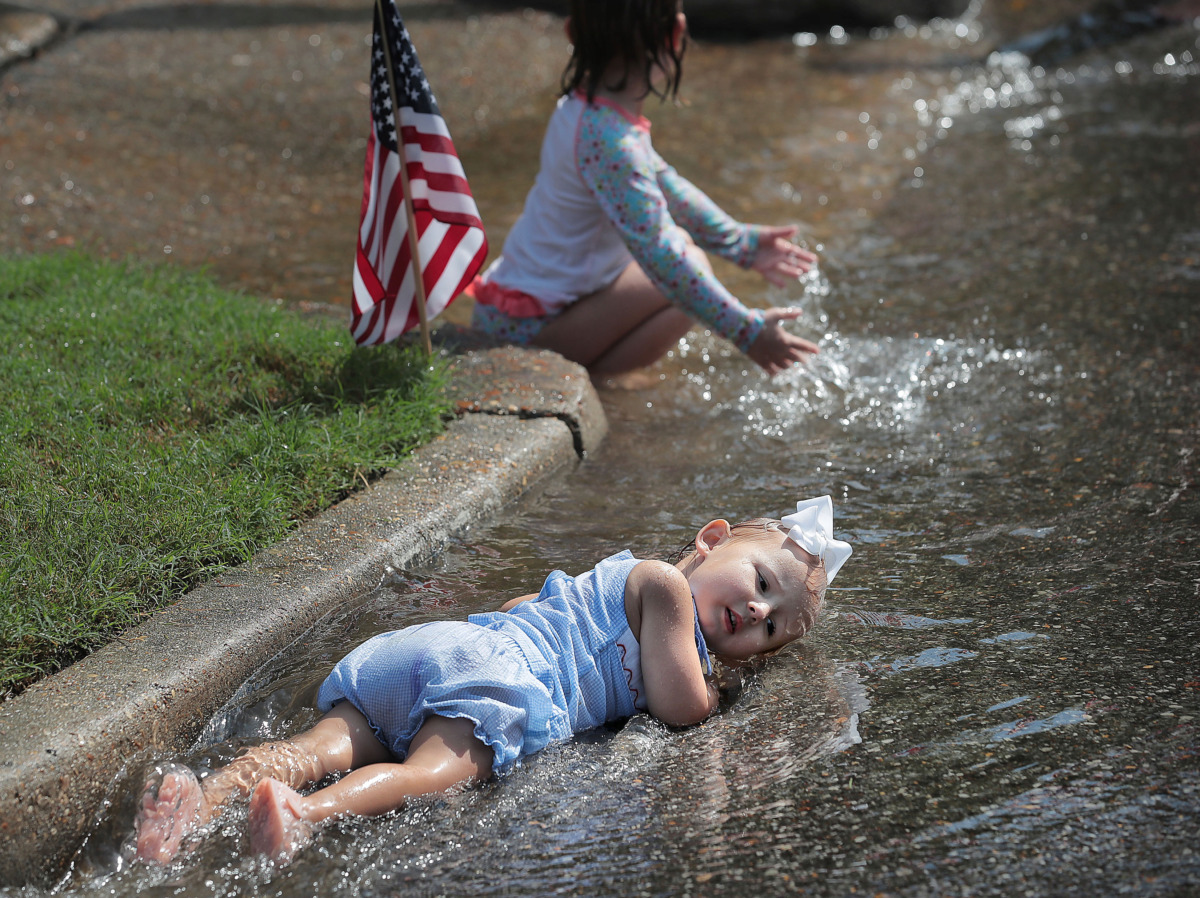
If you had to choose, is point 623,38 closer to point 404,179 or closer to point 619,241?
point 619,241

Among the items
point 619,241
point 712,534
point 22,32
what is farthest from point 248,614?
point 22,32

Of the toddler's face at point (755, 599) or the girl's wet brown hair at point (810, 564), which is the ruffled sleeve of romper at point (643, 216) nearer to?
the girl's wet brown hair at point (810, 564)

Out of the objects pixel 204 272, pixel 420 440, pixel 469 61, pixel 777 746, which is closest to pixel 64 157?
pixel 204 272

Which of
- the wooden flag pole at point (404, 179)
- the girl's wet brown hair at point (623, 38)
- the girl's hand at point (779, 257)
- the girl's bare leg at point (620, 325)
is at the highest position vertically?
the girl's wet brown hair at point (623, 38)

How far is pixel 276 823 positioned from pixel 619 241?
111 inches

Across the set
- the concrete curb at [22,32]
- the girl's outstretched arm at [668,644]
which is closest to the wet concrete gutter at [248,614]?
the girl's outstretched arm at [668,644]

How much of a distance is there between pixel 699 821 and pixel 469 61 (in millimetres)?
7756

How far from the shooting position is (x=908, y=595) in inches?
110

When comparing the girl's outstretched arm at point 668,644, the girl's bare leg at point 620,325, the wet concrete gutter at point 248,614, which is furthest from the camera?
the girl's bare leg at point 620,325

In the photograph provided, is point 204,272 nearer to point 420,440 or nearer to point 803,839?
point 420,440

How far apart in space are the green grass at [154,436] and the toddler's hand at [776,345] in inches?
41.3

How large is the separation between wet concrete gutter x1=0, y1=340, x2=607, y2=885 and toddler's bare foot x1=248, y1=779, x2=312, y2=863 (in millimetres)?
347

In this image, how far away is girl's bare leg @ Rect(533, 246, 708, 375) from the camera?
4289 mm

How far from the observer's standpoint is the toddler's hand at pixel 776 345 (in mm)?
3763
